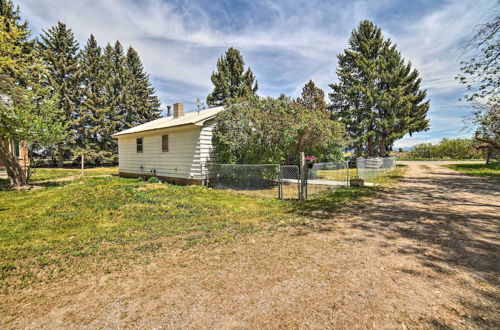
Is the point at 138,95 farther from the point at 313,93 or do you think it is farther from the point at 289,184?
the point at 289,184

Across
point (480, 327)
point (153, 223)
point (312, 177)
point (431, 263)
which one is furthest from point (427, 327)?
point (312, 177)

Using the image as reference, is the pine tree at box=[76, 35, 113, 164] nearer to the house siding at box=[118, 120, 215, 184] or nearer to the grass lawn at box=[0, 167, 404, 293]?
the house siding at box=[118, 120, 215, 184]

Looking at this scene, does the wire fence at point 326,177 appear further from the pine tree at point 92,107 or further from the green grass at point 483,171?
the pine tree at point 92,107

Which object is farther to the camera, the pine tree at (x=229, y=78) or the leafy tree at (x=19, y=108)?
the pine tree at (x=229, y=78)

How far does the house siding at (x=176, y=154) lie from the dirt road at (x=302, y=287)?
7.46 m

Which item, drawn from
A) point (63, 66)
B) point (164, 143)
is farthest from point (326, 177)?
point (63, 66)

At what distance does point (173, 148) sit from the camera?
1269 centimetres

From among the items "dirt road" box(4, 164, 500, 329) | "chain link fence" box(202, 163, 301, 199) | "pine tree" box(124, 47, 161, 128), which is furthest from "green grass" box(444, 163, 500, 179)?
"pine tree" box(124, 47, 161, 128)

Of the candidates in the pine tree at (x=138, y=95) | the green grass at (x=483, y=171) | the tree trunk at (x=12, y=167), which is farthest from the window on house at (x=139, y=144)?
the green grass at (x=483, y=171)

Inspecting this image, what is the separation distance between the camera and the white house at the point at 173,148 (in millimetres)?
11367

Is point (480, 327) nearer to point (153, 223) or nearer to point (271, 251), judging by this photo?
point (271, 251)

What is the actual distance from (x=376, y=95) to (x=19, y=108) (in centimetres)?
2783

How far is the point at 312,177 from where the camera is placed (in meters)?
10.2

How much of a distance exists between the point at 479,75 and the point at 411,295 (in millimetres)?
9923
